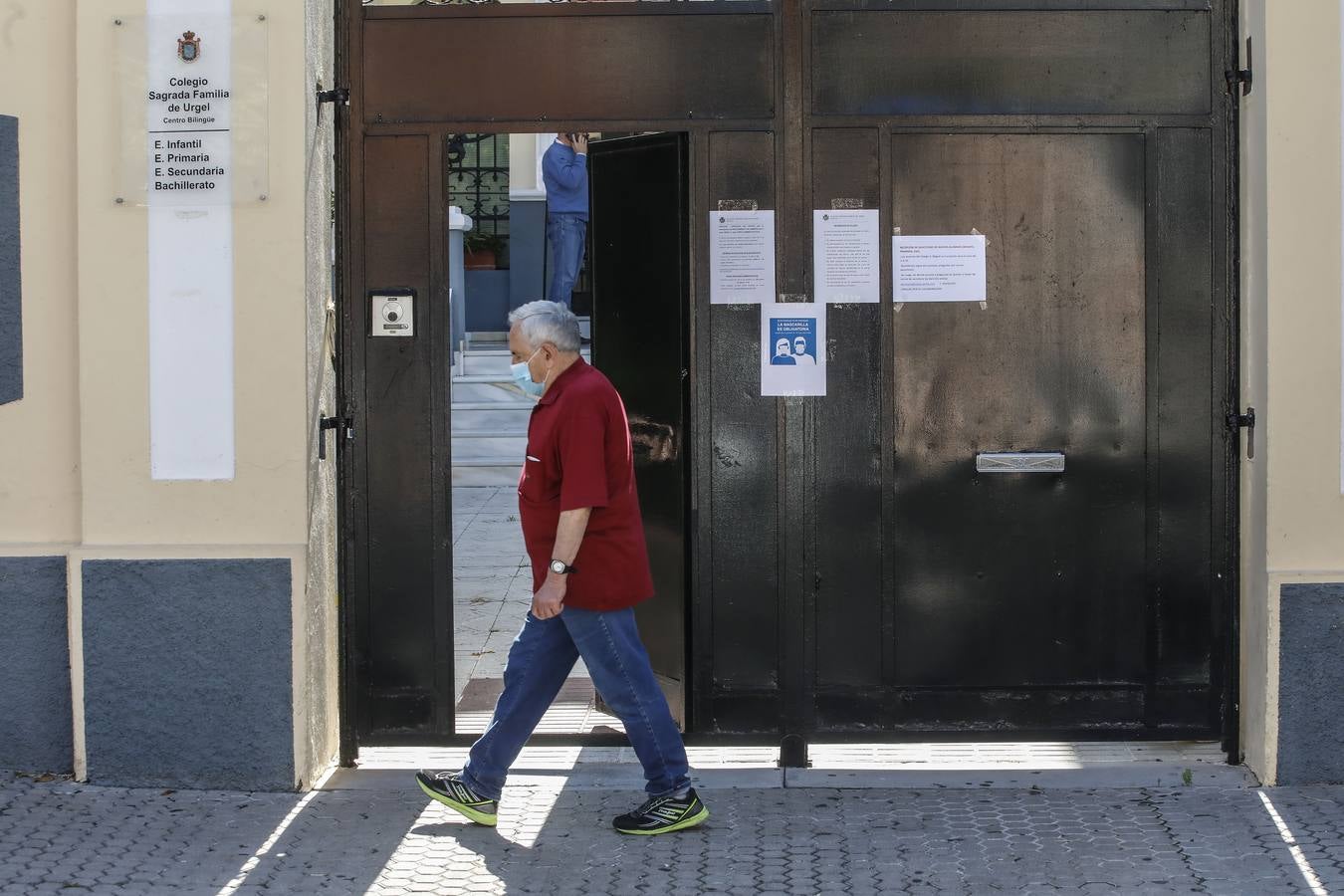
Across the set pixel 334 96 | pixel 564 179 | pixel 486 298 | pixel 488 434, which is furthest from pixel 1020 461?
pixel 486 298

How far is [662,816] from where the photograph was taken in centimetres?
543

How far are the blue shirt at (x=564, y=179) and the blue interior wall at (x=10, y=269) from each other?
3886mm

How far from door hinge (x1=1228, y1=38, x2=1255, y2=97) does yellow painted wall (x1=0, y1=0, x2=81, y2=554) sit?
3.99 m

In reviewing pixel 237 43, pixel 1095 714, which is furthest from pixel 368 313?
pixel 1095 714

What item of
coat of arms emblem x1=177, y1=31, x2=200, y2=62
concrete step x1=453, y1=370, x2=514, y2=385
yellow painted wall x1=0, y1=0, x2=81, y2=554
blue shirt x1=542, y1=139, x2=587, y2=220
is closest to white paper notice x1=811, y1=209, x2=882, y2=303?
coat of arms emblem x1=177, y1=31, x2=200, y2=62

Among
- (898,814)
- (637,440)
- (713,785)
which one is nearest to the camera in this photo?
(898,814)

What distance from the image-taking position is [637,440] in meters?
6.41

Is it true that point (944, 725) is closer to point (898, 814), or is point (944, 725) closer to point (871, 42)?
point (898, 814)

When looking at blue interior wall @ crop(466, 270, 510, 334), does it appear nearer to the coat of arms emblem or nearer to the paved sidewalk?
the coat of arms emblem

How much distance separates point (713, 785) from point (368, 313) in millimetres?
2046

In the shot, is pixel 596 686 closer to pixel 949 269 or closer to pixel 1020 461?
pixel 1020 461

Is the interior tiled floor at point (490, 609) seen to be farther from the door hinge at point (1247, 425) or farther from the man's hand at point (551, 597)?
the door hinge at point (1247, 425)

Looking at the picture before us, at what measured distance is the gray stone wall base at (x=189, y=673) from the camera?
5.89 metres

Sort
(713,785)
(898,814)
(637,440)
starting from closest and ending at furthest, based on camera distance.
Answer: (898,814), (713,785), (637,440)
